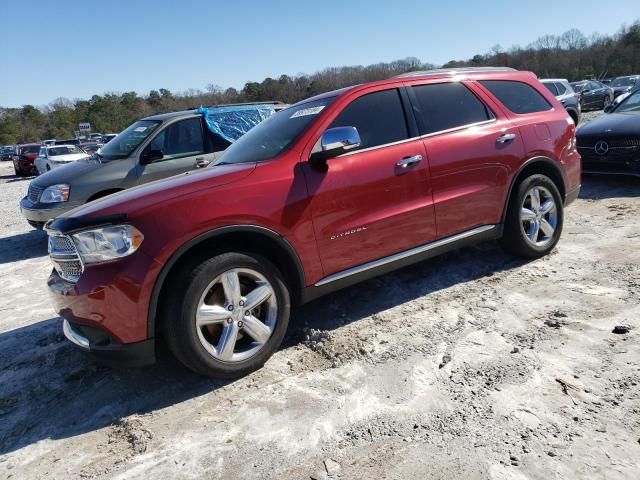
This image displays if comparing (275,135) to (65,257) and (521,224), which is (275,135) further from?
(521,224)

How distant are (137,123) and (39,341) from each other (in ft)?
14.7

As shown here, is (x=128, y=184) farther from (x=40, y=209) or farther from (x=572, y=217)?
(x=572, y=217)

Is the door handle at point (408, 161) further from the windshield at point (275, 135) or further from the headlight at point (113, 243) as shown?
the headlight at point (113, 243)

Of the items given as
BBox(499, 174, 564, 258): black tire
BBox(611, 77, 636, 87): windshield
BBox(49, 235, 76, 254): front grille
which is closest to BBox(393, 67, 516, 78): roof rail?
BBox(499, 174, 564, 258): black tire

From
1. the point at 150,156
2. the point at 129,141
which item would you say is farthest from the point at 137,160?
the point at 129,141

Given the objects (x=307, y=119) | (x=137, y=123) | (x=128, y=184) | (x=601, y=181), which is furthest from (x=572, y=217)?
(x=137, y=123)

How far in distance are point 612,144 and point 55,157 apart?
19.7 meters

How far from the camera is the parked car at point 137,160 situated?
6.56 meters

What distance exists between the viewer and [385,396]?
2.72 m

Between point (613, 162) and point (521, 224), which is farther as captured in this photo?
point (613, 162)

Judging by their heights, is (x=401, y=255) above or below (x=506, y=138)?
below

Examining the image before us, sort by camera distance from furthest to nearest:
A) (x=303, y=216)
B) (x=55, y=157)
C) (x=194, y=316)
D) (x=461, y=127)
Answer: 1. (x=55, y=157)
2. (x=461, y=127)
3. (x=303, y=216)
4. (x=194, y=316)

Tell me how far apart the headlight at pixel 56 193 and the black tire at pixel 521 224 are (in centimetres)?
570

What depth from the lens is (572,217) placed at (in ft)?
19.8
